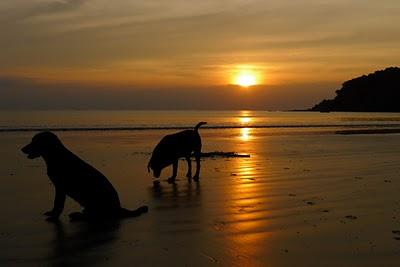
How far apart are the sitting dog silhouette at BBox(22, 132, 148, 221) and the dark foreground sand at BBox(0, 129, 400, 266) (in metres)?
0.24

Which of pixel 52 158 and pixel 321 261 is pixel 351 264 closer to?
pixel 321 261

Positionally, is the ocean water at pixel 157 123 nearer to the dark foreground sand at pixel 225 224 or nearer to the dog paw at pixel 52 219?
the dark foreground sand at pixel 225 224

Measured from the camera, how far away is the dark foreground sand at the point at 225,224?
577 cm

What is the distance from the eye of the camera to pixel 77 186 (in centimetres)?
809

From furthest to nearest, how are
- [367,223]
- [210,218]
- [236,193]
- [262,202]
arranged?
1. [236,193]
2. [262,202]
3. [210,218]
4. [367,223]

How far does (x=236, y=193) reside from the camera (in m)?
10.1

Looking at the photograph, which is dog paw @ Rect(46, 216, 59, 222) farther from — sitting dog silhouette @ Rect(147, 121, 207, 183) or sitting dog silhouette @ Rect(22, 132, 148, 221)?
sitting dog silhouette @ Rect(147, 121, 207, 183)

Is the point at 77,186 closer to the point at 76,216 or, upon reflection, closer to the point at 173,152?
the point at 76,216

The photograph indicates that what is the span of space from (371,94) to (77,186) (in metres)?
173

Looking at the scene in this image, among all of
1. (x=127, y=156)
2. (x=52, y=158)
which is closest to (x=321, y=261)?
(x=52, y=158)

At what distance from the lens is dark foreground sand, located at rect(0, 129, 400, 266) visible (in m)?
5.77

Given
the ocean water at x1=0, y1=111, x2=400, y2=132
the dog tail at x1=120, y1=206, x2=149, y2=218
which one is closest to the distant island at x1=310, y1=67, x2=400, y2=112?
the ocean water at x1=0, y1=111, x2=400, y2=132

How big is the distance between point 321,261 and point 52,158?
447 cm

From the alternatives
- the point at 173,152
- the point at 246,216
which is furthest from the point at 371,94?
the point at 246,216
